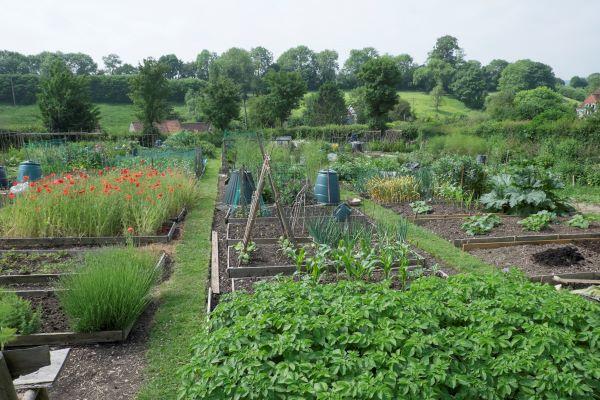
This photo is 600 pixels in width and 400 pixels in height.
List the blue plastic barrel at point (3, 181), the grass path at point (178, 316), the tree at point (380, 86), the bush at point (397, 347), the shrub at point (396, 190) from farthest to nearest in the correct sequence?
1. the tree at point (380, 86)
2. the blue plastic barrel at point (3, 181)
3. the shrub at point (396, 190)
4. the grass path at point (178, 316)
5. the bush at point (397, 347)

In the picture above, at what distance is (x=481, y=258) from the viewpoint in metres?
6.23

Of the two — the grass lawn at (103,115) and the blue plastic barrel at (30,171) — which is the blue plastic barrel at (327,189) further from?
the grass lawn at (103,115)

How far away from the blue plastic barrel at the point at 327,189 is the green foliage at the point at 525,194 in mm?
2987

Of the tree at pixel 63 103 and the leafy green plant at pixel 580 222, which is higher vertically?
the tree at pixel 63 103

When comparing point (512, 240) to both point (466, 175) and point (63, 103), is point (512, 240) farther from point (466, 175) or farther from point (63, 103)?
point (63, 103)

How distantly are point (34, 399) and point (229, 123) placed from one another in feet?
108

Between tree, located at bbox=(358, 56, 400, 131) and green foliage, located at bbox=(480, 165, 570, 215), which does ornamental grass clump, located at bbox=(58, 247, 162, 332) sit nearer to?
green foliage, located at bbox=(480, 165, 570, 215)

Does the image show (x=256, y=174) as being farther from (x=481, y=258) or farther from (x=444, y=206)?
(x=481, y=258)

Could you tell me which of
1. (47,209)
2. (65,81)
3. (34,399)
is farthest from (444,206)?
(65,81)

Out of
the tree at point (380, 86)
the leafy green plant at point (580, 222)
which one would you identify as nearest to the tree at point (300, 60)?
the tree at point (380, 86)

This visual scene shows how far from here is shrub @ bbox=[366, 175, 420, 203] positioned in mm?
10070

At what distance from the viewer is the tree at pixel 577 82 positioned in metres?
111

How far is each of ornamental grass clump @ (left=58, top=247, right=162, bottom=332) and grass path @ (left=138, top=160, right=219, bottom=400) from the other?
35cm

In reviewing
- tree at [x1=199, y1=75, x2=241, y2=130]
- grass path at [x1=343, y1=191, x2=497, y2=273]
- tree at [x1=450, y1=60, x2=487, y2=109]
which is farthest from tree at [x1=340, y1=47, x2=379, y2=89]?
grass path at [x1=343, y1=191, x2=497, y2=273]
